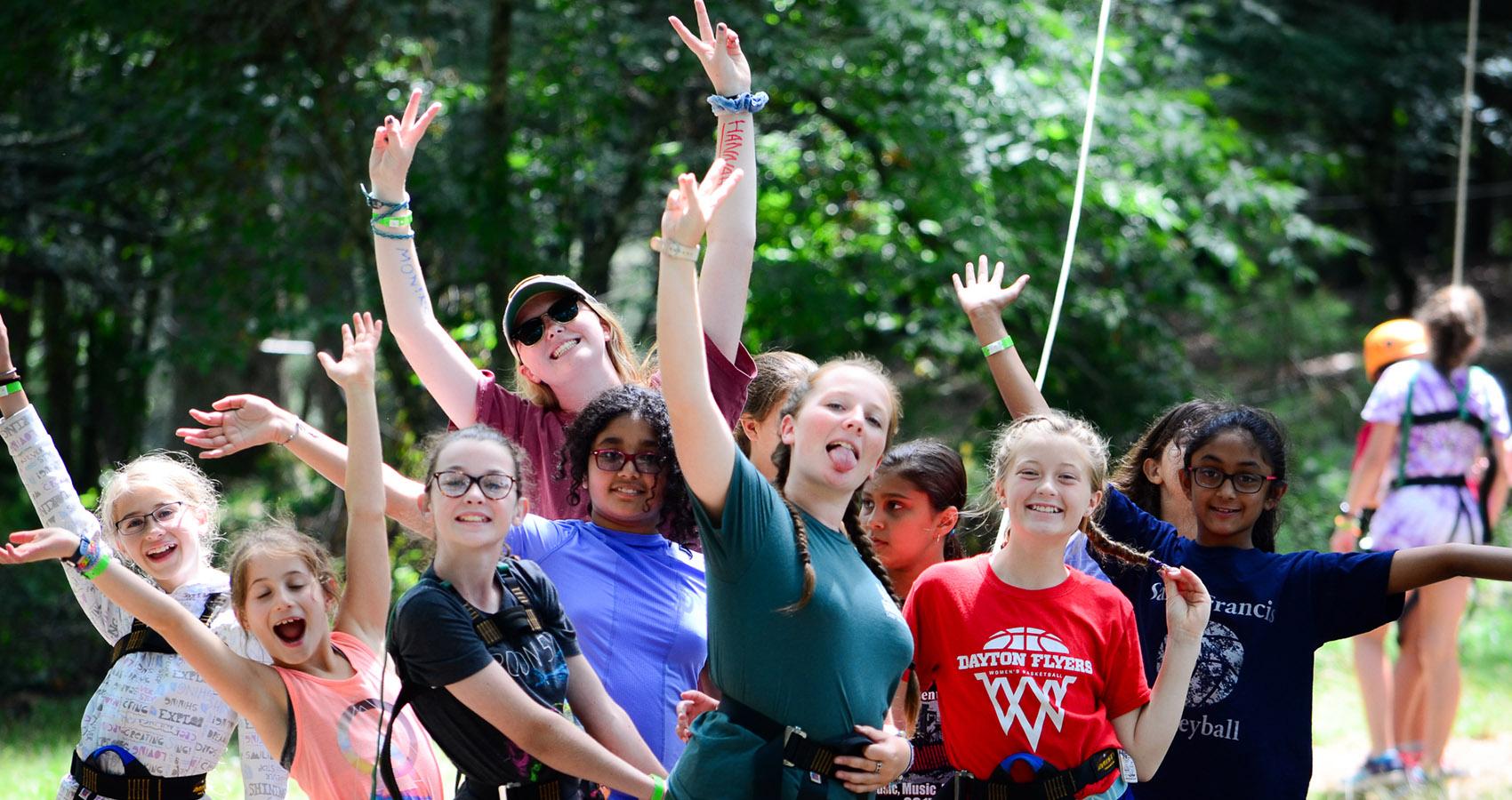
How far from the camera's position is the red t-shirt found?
250 centimetres

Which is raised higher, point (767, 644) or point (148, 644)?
point (767, 644)

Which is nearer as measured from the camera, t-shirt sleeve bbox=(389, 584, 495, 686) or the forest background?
t-shirt sleeve bbox=(389, 584, 495, 686)

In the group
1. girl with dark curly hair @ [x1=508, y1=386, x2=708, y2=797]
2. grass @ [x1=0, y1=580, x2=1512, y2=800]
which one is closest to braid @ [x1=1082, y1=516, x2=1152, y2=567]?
girl with dark curly hair @ [x1=508, y1=386, x2=708, y2=797]

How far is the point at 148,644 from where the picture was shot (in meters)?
2.97

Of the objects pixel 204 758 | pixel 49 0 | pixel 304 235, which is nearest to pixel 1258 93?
pixel 304 235

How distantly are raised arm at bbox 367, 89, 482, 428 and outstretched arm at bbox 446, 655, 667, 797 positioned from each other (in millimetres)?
906

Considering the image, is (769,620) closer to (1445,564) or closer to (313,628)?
(313,628)

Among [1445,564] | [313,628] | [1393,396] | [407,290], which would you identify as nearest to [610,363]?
[407,290]

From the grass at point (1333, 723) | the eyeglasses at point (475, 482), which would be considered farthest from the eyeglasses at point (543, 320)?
the grass at point (1333, 723)

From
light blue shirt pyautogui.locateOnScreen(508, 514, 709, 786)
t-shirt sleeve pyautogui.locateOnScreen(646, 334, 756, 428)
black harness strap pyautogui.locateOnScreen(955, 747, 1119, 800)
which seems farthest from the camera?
t-shirt sleeve pyautogui.locateOnScreen(646, 334, 756, 428)

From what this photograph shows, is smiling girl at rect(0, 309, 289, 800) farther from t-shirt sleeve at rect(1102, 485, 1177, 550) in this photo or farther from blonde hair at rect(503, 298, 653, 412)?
t-shirt sleeve at rect(1102, 485, 1177, 550)

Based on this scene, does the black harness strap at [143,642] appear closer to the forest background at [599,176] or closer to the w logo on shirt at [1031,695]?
the w logo on shirt at [1031,695]

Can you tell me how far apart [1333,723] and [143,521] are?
5182mm

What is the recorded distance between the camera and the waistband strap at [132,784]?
2877 millimetres
